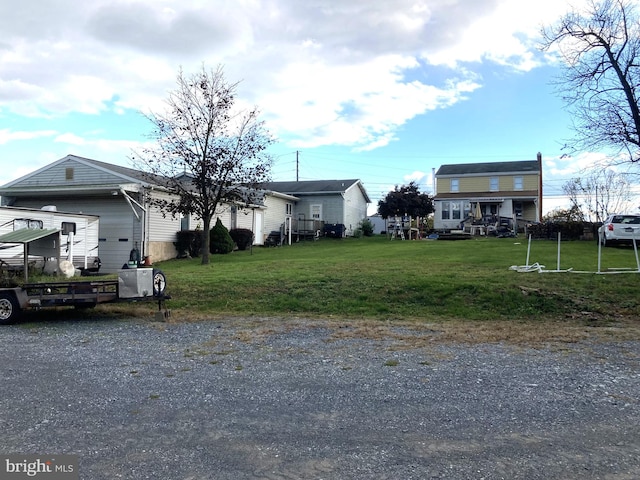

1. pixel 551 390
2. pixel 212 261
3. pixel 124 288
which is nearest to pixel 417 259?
pixel 212 261

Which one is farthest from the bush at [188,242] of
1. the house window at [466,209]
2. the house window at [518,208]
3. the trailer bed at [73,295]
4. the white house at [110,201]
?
the house window at [518,208]

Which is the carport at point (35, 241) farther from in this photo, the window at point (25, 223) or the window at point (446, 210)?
the window at point (446, 210)

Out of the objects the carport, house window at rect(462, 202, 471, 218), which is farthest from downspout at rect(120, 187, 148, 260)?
house window at rect(462, 202, 471, 218)

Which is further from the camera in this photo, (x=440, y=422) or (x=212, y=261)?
(x=212, y=261)

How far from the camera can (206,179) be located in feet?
67.7

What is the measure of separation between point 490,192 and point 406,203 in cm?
909

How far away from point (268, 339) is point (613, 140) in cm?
993

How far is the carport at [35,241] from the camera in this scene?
10477 mm

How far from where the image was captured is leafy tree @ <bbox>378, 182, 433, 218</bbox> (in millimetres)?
34875

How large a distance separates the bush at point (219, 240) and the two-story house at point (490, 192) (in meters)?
19.4

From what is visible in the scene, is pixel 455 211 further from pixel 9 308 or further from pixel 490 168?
pixel 9 308

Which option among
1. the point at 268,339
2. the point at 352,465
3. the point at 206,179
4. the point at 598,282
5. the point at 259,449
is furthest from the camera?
the point at 206,179

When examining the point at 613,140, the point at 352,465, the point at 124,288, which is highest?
the point at 613,140

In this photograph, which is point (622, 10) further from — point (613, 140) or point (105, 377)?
point (105, 377)
